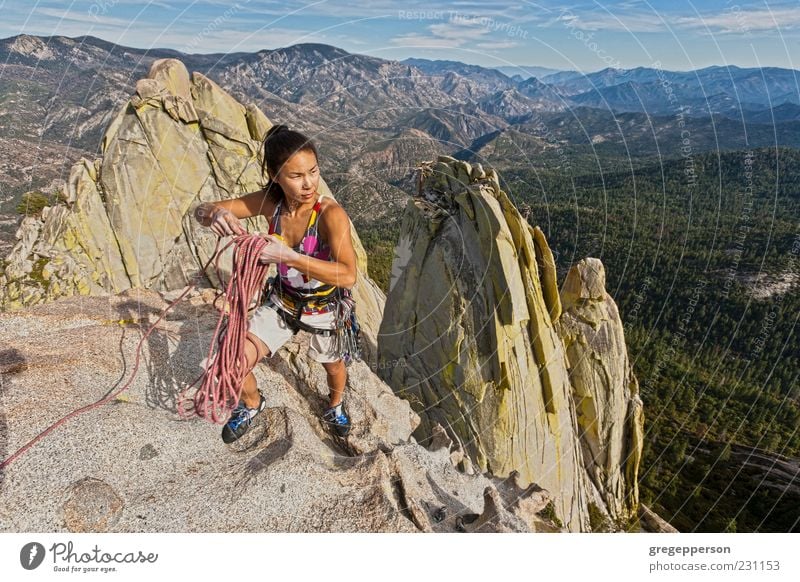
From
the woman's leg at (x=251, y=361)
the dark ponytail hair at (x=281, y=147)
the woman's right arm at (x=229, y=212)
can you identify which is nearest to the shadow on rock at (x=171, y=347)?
the woman's leg at (x=251, y=361)

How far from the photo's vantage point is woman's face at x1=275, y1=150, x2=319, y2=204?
4688mm

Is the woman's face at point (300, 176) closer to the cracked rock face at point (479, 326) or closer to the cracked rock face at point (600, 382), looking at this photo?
the cracked rock face at point (479, 326)

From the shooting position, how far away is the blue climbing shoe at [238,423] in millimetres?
5738

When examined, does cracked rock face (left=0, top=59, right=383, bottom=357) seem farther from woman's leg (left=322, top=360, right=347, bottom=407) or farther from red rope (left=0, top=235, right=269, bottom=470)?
red rope (left=0, top=235, right=269, bottom=470)

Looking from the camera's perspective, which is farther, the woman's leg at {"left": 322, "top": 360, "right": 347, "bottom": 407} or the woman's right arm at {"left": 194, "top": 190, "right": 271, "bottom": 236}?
the woman's leg at {"left": 322, "top": 360, "right": 347, "bottom": 407}

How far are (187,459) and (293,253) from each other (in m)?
3.03

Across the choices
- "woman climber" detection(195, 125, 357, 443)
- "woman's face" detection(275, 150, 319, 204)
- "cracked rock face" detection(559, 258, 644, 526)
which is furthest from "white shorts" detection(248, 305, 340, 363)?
"cracked rock face" detection(559, 258, 644, 526)

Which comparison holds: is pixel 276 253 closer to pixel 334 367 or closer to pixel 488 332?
pixel 334 367

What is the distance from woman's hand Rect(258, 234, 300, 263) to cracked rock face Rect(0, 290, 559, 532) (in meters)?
2.57

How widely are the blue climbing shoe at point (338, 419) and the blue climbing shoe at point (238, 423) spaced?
128 centimetres

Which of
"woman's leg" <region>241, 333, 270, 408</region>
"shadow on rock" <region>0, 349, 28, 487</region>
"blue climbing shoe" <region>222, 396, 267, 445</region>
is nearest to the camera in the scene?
"shadow on rock" <region>0, 349, 28, 487</region>

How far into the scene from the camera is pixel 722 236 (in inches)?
4077

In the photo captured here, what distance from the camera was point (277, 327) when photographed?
5.68 meters
